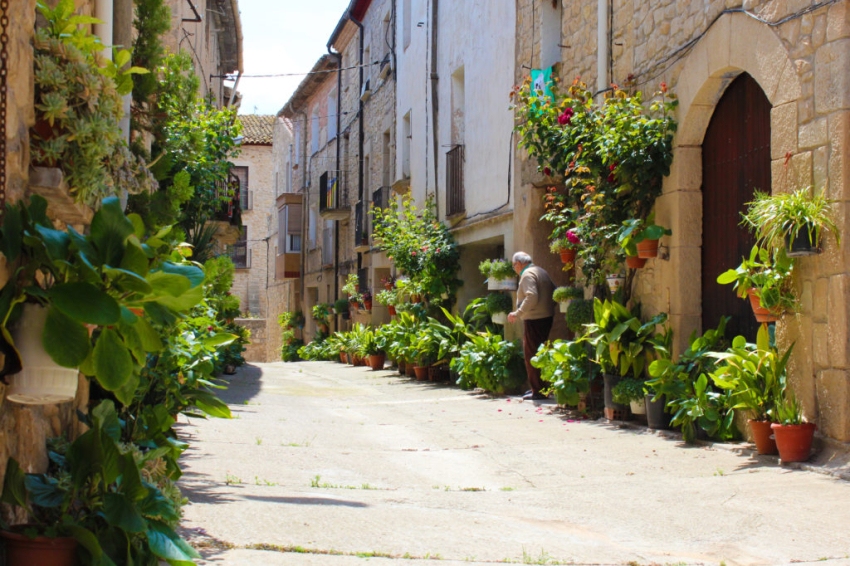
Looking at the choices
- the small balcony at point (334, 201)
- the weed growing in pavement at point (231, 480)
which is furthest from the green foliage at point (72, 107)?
the small balcony at point (334, 201)

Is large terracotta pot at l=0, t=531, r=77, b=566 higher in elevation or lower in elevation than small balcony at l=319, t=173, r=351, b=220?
lower

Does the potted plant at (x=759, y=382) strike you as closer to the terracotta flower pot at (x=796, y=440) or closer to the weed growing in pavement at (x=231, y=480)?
the terracotta flower pot at (x=796, y=440)

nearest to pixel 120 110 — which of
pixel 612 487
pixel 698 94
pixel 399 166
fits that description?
pixel 612 487

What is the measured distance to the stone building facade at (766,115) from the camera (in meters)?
5.65

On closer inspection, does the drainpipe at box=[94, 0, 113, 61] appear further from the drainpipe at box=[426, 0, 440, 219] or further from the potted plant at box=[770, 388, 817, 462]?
the drainpipe at box=[426, 0, 440, 219]

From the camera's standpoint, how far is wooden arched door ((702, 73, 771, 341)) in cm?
698

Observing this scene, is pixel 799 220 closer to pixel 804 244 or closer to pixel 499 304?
pixel 804 244

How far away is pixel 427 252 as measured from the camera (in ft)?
47.0

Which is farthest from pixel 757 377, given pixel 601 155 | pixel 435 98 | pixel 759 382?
pixel 435 98

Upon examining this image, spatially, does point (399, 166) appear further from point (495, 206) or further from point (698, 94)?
point (698, 94)

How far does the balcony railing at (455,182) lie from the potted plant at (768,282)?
7902 millimetres

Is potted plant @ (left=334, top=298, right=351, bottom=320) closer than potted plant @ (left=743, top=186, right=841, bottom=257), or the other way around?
potted plant @ (left=743, top=186, right=841, bottom=257)

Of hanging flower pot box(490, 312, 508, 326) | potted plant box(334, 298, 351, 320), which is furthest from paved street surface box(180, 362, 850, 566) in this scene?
potted plant box(334, 298, 351, 320)

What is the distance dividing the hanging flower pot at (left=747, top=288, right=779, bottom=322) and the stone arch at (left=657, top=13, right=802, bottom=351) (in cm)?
147
